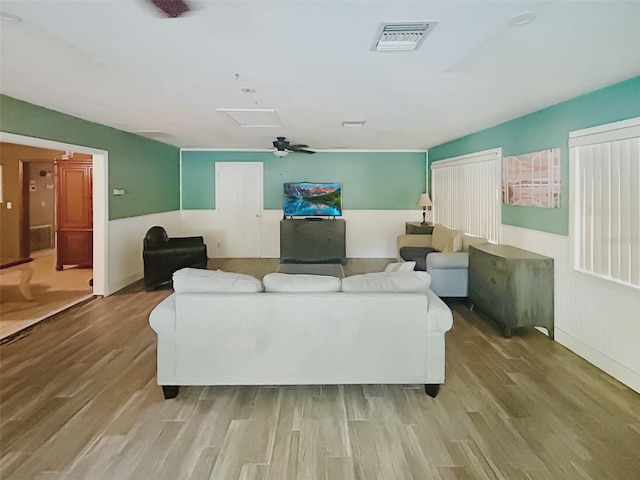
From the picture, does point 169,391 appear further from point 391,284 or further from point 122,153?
point 122,153

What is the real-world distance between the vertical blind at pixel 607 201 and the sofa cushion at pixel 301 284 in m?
2.29

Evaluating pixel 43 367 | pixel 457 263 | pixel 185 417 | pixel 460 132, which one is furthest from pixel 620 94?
pixel 43 367

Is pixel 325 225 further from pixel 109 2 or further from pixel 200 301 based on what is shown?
pixel 109 2

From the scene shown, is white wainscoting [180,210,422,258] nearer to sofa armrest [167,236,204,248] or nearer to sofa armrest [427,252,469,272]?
sofa armrest [167,236,204,248]

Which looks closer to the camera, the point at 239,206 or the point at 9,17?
the point at 9,17

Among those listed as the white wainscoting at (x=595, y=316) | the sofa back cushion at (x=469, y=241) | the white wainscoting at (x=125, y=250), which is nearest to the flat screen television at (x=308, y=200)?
the white wainscoting at (x=125, y=250)

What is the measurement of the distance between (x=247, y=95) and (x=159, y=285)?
367 cm

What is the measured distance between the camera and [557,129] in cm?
420

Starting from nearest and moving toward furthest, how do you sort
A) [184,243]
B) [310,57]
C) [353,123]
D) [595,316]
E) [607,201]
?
1. [310,57]
2. [607,201]
3. [595,316]
4. [353,123]
5. [184,243]

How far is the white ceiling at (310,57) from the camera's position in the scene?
2.16 meters

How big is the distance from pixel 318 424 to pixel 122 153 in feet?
17.2

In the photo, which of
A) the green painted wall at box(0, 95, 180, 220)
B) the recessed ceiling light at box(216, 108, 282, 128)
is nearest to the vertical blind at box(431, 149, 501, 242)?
the recessed ceiling light at box(216, 108, 282, 128)

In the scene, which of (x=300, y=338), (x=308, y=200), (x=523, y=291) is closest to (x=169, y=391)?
(x=300, y=338)

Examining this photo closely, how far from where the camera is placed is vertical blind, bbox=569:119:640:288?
10.7 feet
